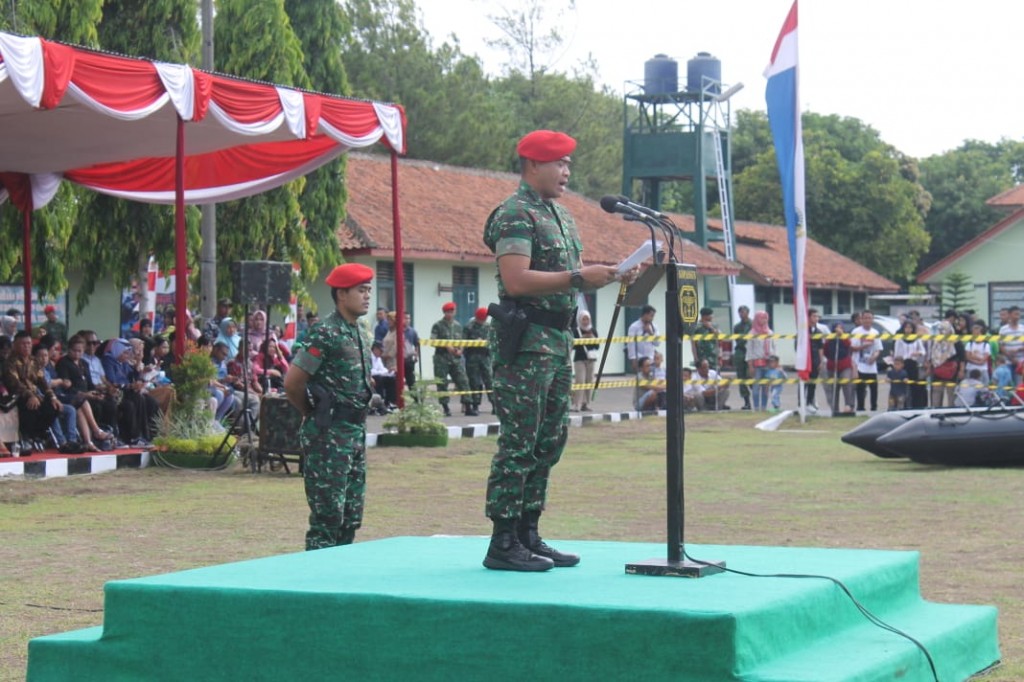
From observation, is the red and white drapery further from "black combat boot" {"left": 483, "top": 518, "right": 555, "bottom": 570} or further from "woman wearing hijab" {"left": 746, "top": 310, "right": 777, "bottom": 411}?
"woman wearing hijab" {"left": 746, "top": 310, "right": 777, "bottom": 411}

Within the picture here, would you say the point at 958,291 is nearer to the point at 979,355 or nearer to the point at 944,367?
the point at 944,367

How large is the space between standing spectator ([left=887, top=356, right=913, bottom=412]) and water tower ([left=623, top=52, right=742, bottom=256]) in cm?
1749

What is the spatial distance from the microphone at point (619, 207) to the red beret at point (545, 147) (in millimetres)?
456

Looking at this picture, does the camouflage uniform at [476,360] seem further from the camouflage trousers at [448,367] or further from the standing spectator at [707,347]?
the standing spectator at [707,347]

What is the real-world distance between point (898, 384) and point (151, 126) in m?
12.4

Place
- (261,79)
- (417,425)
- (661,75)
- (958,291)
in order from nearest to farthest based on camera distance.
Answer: (417,425)
(261,79)
(661,75)
(958,291)

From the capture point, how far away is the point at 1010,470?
49.5ft

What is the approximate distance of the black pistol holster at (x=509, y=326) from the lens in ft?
19.6

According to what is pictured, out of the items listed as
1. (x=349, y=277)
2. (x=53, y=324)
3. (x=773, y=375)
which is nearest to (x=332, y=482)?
(x=349, y=277)

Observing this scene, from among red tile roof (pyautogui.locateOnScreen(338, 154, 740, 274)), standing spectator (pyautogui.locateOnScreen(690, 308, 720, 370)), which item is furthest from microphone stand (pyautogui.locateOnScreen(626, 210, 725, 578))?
red tile roof (pyautogui.locateOnScreen(338, 154, 740, 274))

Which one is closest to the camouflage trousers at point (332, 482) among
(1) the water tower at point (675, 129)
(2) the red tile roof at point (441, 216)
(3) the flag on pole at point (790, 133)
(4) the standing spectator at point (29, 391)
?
(4) the standing spectator at point (29, 391)

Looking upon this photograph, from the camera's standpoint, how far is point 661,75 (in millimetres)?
40031

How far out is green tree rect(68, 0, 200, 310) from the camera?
74.0 feet

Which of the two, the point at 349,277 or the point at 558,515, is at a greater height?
the point at 349,277
